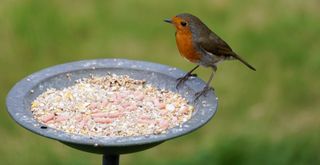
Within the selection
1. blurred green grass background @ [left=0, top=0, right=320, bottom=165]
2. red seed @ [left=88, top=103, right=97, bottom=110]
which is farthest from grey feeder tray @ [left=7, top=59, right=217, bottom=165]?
blurred green grass background @ [left=0, top=0, right=320, bottom=165]

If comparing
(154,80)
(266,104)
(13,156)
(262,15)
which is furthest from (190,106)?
(262,15)

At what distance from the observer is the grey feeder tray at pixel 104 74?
9.69 feet

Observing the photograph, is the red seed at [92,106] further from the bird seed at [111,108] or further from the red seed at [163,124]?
the red seed at [163,124]

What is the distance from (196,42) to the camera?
3965 millimetres

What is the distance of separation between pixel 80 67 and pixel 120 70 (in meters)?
0.20

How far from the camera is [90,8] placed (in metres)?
7.13

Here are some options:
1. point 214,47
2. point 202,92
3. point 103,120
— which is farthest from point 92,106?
point 214,47

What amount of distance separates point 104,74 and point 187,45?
0.47 metres

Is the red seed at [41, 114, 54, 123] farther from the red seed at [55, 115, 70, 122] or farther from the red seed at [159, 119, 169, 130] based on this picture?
the red seed at [159, 119, 169, 130]

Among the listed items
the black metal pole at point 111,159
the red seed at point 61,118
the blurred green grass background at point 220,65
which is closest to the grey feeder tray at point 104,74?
the black metal pole at point 111,159

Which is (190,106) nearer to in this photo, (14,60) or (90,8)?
(14,60)

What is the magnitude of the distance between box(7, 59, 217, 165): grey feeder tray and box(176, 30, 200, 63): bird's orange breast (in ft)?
0.58

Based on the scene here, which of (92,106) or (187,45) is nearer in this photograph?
(92,106)

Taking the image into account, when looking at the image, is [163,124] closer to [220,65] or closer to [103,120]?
[103,120]
